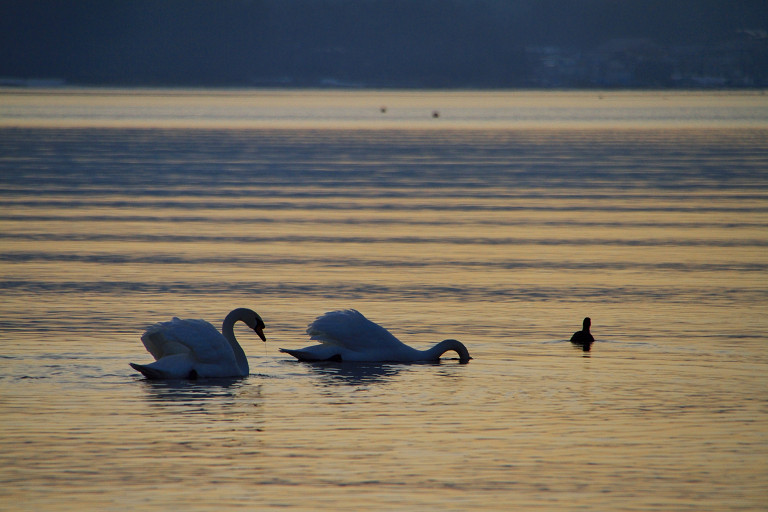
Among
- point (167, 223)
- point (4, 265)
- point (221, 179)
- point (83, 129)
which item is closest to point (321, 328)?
point (4, 265)

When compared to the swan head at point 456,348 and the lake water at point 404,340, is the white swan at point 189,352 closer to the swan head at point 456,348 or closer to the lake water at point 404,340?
the lake water at point 404,340

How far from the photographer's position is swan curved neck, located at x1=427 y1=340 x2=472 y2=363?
18.4m

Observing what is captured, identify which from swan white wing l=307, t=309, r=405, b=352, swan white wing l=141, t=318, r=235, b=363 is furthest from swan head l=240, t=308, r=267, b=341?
swan white wing l=141, t=318, r=235, b=363

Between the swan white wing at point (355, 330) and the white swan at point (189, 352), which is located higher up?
the swan white wing at point (355, 330)

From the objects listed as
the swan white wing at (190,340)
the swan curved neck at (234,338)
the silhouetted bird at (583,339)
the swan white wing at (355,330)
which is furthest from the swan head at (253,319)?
the silhouetted bird at (583,339)

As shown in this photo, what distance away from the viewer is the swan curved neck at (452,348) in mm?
18375

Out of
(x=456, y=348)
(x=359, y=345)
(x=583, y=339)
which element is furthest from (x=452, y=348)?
(x=583, y=339)

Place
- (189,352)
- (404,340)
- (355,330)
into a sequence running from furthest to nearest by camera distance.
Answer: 1. (404,340)
2. (355,330)
3. (189,352)

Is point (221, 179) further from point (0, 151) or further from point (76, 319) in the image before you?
point (76, 319)

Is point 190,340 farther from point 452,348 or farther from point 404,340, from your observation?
point 404,340

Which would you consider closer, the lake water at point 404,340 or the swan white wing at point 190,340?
the lake water at point 404,340

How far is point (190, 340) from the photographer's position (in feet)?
55.8

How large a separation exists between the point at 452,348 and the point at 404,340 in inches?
62.4

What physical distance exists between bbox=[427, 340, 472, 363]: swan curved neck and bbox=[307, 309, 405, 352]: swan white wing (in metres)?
0.45
